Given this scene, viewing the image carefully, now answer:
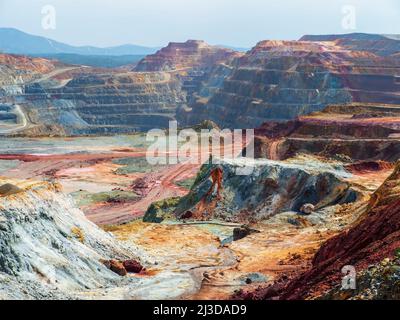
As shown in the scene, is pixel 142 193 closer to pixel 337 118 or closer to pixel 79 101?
pixel 337 118

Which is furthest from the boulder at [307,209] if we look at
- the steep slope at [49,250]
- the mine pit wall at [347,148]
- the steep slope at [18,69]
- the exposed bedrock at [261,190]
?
the steep slope at [18,69]

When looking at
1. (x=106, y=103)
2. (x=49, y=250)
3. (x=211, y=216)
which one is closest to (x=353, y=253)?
(x=49, y=250)

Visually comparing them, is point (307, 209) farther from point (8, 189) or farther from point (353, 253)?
point (8, 189)

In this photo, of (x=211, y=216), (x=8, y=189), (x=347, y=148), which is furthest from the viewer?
(x=347, y=148)

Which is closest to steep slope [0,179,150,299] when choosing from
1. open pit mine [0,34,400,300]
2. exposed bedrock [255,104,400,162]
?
open pit mine [0,34,400,300]

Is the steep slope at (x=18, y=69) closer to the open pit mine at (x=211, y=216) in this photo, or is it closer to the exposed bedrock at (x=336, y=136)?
the open pit mine at (x=211, y=216)

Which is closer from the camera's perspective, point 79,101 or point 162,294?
point 162,294
